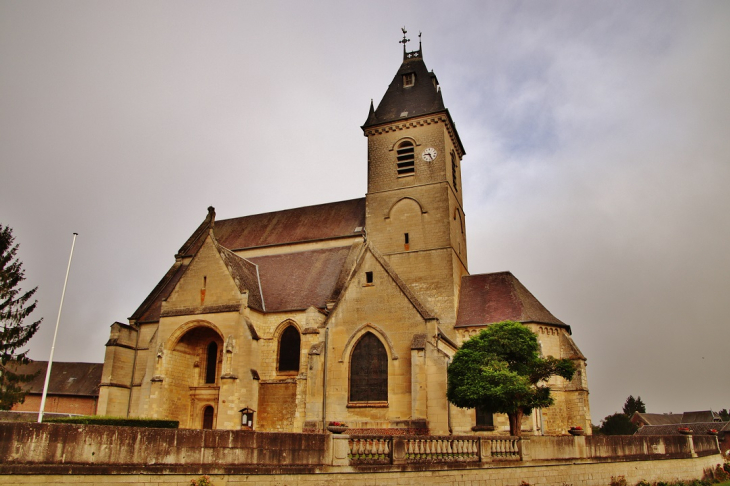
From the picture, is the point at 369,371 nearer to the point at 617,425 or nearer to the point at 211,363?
the point at 211,363

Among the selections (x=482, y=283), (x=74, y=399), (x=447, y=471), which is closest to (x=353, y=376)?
(x=447, y=471)

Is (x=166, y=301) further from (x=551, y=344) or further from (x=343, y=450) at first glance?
(x=551, y=344)

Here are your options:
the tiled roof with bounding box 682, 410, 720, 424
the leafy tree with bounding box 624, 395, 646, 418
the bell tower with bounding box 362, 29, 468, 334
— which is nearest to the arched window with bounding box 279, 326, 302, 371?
the bell tower with bounding box 362, 29, 468, 334

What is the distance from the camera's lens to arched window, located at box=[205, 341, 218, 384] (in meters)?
28.0

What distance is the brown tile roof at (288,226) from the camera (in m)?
33.2

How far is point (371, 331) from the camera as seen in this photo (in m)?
23.1

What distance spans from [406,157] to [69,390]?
93.6 ft

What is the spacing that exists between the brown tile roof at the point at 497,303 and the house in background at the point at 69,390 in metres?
25.6

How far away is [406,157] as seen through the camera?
33031 mm

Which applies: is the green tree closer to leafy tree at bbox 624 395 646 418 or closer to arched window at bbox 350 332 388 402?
Answer: arched window at bbox 350 332 388 402

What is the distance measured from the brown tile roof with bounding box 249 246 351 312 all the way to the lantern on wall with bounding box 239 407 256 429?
19.1 ft

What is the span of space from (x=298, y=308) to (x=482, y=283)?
33.4ft

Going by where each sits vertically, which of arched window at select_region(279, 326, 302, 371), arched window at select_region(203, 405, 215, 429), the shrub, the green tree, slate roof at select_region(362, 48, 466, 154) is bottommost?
the shrub

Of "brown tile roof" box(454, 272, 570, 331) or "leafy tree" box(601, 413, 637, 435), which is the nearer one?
"brown tile roof" box(454, 272, 570, 331)
